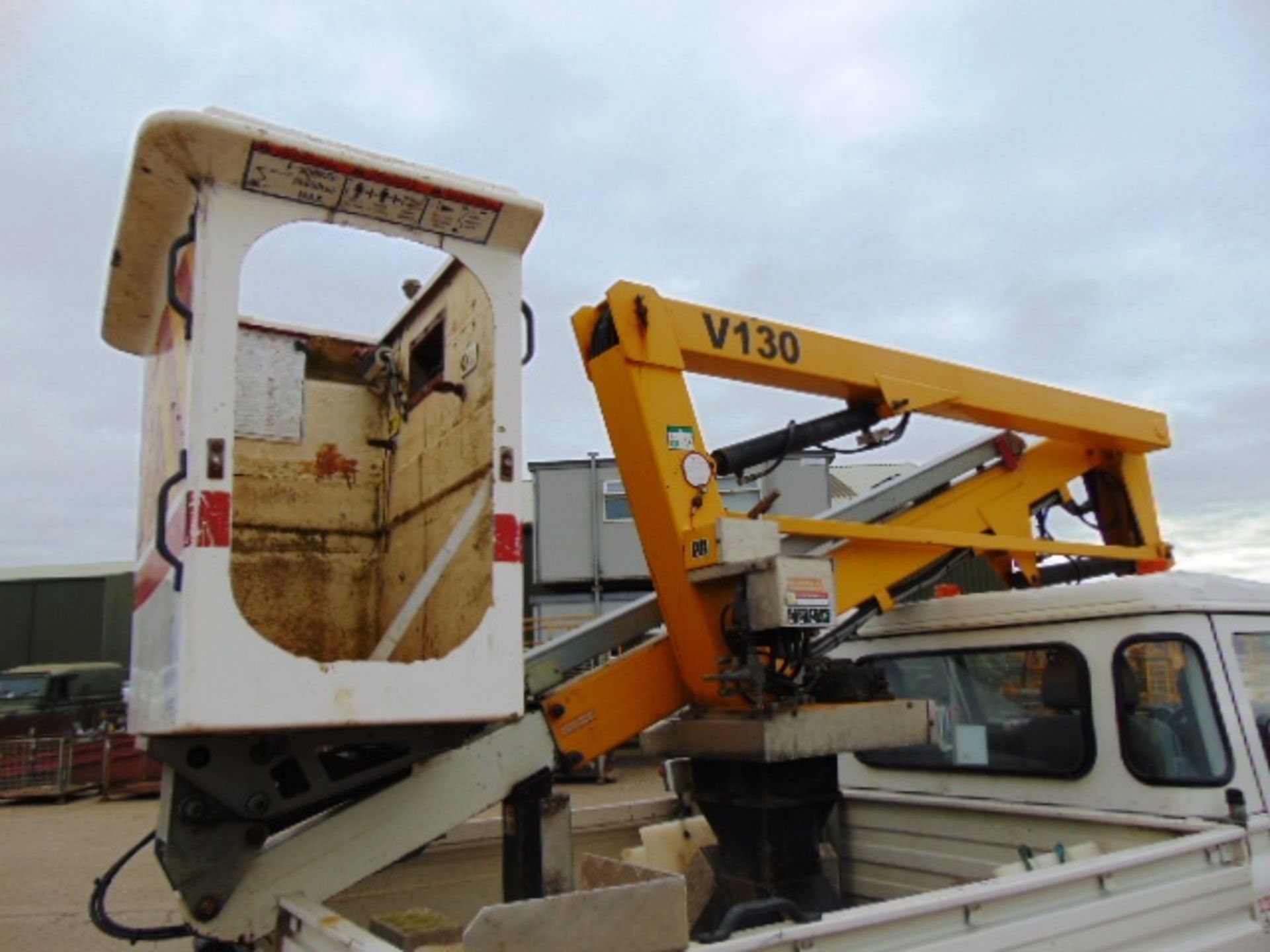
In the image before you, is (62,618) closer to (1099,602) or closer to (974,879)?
(974,879)

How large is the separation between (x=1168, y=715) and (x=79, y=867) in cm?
914

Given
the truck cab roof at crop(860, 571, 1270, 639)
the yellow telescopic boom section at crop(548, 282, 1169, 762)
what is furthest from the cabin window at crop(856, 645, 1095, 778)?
the yellow telescopic boom section at crop(548, 282, 1169, 762)

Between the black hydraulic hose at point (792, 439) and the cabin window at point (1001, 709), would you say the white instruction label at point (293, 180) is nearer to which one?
the black hydraulic hose at point (792, 439)

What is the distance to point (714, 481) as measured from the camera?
3789mm

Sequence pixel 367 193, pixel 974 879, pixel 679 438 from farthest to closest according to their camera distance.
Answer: pixel 974 879 < pixel 679 438 < pixel 367 193

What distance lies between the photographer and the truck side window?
350 cm

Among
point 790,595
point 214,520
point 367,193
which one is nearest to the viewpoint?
point 214,520

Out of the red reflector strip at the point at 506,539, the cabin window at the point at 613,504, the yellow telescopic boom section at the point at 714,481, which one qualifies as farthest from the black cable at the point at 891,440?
the cabin window at the point at 613,504

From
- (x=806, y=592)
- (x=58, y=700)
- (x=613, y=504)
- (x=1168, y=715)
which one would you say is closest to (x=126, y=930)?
(x=806, y=592)

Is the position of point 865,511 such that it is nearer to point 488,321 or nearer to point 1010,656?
point 1010,656

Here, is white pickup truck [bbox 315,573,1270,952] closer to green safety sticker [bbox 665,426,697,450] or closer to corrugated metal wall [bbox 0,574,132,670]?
green safety sticker [bbox 665,426,697,450]

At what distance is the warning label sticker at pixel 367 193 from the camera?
2537mm

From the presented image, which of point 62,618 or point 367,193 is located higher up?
point 62,618

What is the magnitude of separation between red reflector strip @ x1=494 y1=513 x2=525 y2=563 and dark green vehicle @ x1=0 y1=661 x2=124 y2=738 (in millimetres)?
14364
